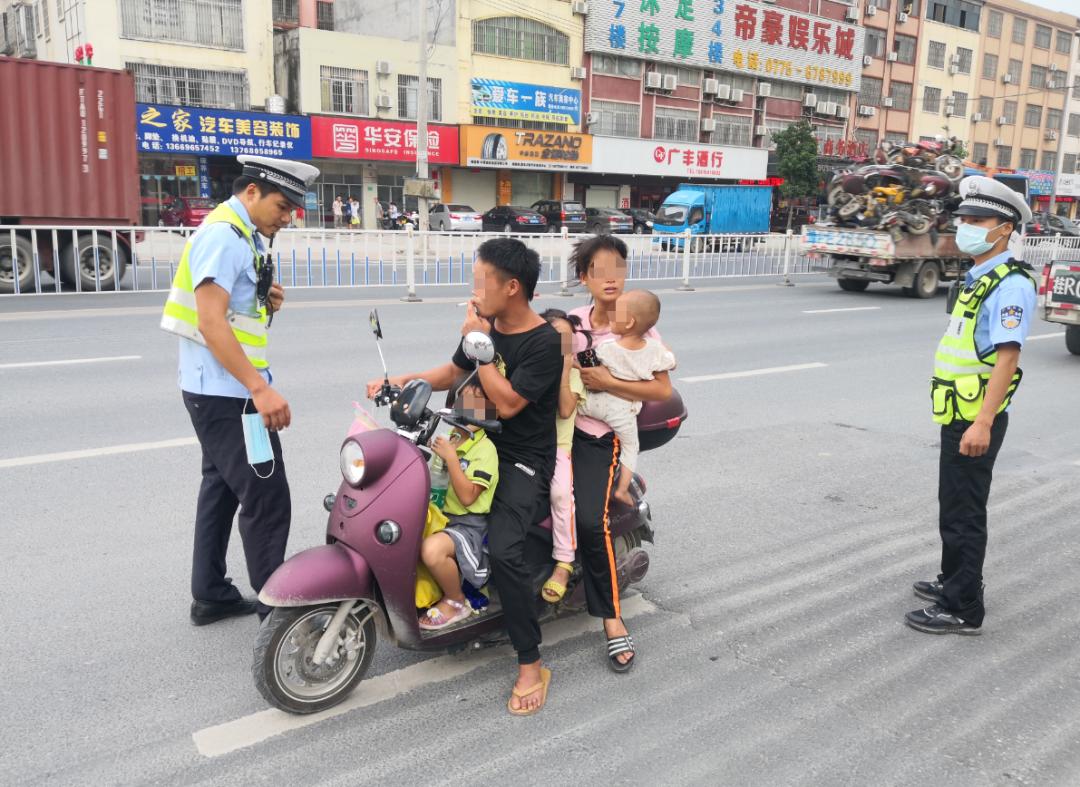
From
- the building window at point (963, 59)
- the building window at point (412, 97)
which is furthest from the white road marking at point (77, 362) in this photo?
the building window at point (963, 59)

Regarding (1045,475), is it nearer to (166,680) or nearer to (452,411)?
(452,411)

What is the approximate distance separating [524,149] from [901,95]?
92.5 feet

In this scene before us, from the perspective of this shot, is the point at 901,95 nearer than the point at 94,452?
No

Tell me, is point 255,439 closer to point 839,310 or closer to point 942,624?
point 942,624

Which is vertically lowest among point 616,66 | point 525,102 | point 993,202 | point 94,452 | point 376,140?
point 94,452

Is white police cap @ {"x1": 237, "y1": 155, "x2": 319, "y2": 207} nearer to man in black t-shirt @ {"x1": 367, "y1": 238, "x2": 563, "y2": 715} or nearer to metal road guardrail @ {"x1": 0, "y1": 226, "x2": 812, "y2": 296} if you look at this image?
man in black t-shirt @ {"x1": 367, "y1": 238, "x2": 563, "y2": 715}

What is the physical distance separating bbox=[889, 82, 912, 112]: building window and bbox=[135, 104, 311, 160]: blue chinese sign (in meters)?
36.7

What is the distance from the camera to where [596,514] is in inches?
128

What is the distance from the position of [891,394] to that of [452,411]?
6.31 meters

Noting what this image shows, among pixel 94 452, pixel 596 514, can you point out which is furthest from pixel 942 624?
pixel 94 452

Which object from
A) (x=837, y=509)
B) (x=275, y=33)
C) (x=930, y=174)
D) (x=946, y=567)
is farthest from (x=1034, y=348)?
(x=275, y=33)

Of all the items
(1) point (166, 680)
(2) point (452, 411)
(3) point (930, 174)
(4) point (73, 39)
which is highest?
(4) point (73, 39)

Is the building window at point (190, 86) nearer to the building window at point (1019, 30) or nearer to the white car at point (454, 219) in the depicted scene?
the white car at point (454, 219)

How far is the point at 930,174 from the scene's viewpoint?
1641 cm
